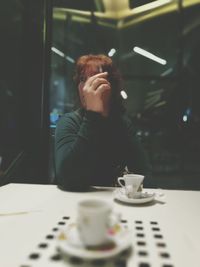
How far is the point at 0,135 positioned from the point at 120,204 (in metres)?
1.23

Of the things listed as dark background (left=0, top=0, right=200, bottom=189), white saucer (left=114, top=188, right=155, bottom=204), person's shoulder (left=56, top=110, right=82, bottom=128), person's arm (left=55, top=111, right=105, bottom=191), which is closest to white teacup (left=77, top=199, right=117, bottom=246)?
white saucer (left=114, top=188, right=155, bottom=204)

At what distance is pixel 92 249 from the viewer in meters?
0.64

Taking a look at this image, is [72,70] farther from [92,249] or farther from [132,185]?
[92,249]

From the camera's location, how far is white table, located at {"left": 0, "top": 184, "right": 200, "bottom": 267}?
698 mm

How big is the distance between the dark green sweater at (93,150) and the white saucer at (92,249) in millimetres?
664

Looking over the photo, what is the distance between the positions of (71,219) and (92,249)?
34cm

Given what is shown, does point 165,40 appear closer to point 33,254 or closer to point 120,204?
point 120,204

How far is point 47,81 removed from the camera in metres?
2.21

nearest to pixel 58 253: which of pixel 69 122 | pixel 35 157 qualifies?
pixel 69 122

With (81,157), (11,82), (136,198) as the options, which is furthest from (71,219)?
(11,82)

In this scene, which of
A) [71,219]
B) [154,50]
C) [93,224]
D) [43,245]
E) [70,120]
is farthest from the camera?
[154,50]

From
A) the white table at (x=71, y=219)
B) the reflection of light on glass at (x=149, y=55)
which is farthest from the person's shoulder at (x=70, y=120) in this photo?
the reflection of light on glass at (x=149, y=55)

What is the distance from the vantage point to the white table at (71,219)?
70cm

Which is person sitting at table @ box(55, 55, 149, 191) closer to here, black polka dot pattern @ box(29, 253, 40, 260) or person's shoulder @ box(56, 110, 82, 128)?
person's shoulder @ box(56, 110, 82, 128)
